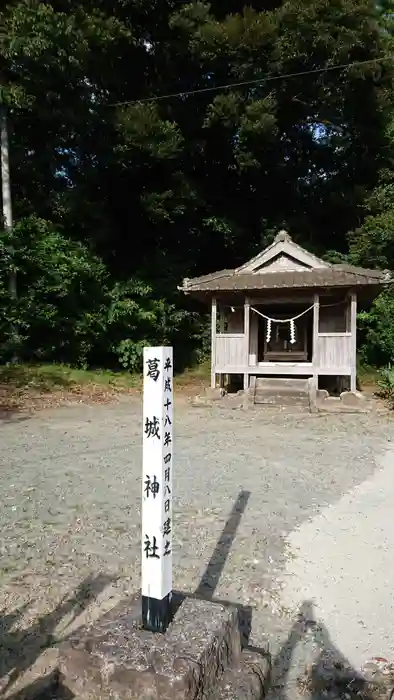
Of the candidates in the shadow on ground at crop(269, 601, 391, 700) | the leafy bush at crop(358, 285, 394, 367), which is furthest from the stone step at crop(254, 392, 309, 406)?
the shadow on ground at crop(269, 601, 391, 700)

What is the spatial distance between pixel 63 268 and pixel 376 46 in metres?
13.7

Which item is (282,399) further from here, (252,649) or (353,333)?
(252,649)

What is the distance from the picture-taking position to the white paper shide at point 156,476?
255 cm

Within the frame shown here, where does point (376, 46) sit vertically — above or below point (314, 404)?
above

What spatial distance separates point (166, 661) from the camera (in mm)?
2309

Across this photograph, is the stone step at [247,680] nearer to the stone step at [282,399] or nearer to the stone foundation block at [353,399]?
the stone foundation block at [353,399]

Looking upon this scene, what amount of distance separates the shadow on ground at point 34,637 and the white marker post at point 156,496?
620mm

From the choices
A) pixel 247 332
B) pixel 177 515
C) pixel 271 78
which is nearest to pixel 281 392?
pixel 247 332

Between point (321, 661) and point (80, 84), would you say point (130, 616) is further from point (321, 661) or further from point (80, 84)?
point (80, 84)

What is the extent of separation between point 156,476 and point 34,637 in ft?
4.93

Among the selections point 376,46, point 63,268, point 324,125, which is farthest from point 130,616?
point 324,125

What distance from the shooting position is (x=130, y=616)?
2.68 meters

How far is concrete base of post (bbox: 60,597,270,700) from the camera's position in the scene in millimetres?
2270

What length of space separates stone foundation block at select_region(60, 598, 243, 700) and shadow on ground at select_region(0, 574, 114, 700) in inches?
7.5
